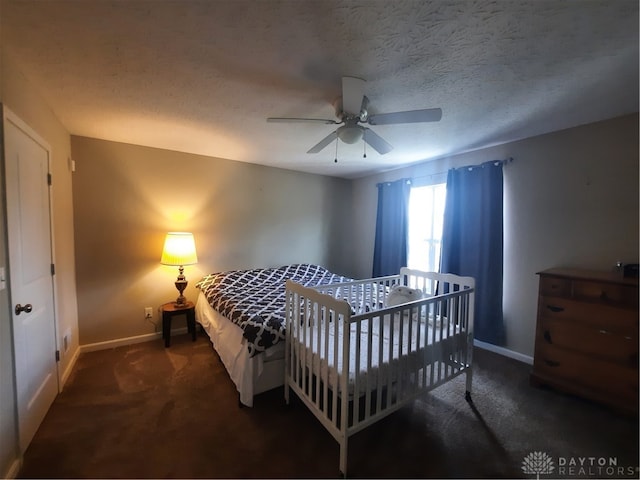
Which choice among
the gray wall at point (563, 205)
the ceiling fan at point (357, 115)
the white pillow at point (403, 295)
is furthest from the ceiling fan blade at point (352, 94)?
the gray wall at point (563, 205)

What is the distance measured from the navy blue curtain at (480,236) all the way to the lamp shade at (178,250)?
299 centimetres

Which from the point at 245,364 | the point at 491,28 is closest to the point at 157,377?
the point at 245,364

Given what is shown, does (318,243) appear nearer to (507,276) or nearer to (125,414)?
(507,276)

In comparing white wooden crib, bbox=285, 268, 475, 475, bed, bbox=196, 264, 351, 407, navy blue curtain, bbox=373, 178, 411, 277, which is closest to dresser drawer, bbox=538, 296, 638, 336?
white wooden crib, bbox=285, 268, 475, 475

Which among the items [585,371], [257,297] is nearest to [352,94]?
[257,297]

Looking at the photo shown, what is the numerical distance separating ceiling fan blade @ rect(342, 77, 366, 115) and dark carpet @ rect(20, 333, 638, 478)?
2109 millimetres

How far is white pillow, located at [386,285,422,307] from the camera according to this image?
212 centimetres

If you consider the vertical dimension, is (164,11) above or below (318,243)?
above

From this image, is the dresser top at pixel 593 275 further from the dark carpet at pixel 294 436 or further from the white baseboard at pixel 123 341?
the white baseboard at pixel 123 341

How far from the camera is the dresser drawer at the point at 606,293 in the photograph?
5.98ft

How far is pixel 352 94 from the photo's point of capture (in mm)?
1627

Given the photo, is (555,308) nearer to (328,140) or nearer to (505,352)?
(505,352)

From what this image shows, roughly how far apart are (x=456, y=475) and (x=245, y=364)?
1403 mm

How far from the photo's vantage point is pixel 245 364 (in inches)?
74.5
